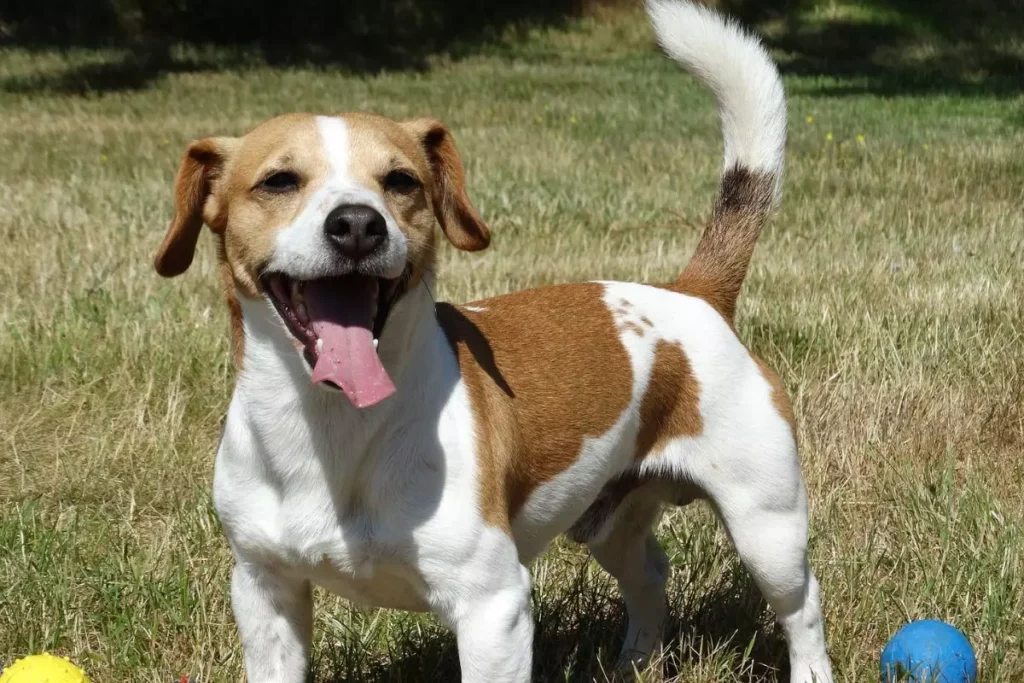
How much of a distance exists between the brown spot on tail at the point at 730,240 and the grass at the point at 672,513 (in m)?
0.87

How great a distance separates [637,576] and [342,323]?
1.49 metres

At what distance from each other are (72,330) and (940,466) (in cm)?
348

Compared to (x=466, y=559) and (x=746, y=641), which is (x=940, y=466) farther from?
(x=466, y=559)

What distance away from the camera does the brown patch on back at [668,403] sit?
334 centimetres

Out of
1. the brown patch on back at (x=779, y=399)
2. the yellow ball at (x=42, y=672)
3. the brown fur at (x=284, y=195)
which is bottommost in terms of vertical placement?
the yellow ball at (x=42, y=672)

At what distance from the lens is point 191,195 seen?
10.1 feet

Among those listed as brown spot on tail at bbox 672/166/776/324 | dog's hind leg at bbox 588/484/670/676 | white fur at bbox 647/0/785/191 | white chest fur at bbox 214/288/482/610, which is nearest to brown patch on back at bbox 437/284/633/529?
white chest fur at bbox 214/288/482/610

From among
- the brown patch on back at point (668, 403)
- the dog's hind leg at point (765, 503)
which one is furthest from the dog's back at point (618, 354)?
the dog's hind leg at point (765, 503)

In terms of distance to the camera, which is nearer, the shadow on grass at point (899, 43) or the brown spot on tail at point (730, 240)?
the brown spot on tail at point (730, 240)

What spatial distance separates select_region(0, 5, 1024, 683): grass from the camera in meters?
3.60

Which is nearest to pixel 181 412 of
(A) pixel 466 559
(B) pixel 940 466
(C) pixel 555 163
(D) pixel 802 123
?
Result: (A) pixel 466 559

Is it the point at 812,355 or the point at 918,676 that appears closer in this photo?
the point at 918,676

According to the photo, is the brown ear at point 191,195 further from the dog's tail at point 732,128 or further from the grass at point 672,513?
the dog's tail at point 732,128

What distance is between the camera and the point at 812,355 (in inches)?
213
